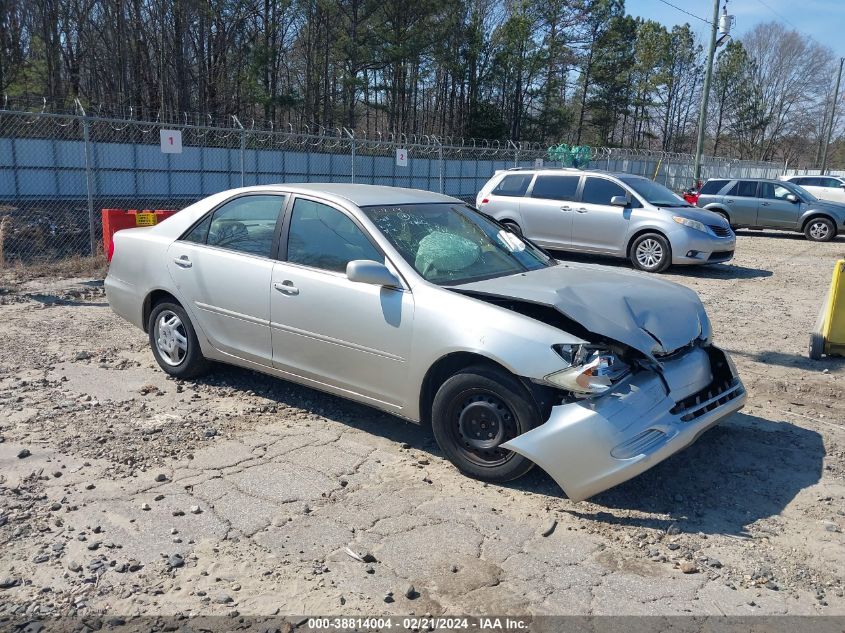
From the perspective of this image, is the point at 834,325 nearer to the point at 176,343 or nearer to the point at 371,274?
the point at 371,274

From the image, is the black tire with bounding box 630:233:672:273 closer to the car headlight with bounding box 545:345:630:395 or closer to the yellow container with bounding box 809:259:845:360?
the yellow container with bounding box 809:259:845:360

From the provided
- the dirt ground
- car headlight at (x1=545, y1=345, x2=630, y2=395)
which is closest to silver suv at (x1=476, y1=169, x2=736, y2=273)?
the dirt ground

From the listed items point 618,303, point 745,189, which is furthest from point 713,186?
point 618,303

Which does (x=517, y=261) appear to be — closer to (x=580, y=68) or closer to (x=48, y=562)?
(x=48, y=562)

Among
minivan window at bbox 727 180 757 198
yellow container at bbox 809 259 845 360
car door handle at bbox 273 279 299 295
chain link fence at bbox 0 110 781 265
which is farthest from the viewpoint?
minivan window at bbox 727 180 757 198

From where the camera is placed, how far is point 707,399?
4340 millimetres

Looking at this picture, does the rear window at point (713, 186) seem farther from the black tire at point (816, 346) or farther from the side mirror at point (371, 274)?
the side mirror at point (371, 274)

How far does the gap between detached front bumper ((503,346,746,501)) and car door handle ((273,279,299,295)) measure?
1.91m

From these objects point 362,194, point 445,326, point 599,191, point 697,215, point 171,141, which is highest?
point 171,141

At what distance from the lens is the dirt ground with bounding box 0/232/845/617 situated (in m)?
3.13

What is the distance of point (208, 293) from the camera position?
17.7ft

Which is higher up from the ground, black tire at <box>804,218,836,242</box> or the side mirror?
the side mirror

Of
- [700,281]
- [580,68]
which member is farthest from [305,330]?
[580,68]

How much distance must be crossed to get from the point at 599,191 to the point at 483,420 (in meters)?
9.51
